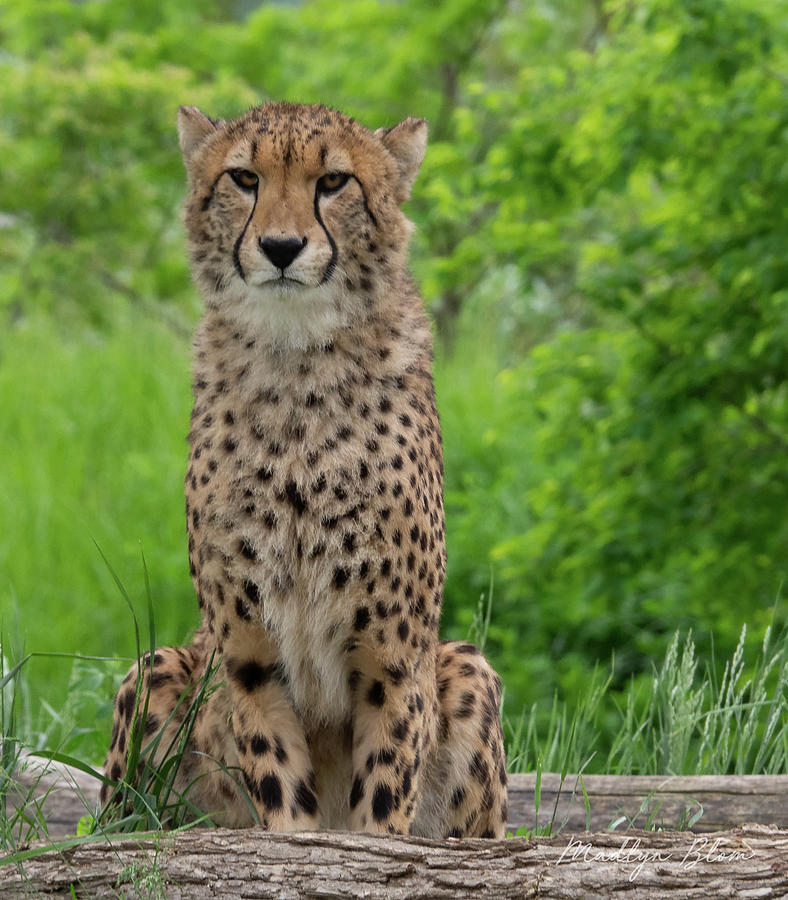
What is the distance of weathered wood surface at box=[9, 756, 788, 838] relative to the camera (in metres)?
3.99

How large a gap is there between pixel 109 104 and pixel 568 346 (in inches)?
251

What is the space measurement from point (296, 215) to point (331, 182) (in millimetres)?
187

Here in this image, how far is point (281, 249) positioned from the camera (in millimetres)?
3104

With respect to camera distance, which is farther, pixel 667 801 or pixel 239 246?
pixel 667 801

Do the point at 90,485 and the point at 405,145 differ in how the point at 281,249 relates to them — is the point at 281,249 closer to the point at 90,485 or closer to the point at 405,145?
the point at 405,145

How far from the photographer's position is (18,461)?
421 inches

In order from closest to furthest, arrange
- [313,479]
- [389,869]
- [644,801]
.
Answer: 1. [389,869]
2. [313,479]
3. [644,801]

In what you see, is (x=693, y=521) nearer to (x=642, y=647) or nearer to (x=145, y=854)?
(x=642, y=647)

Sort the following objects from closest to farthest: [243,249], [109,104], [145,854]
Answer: [145,854] → [243,249] → [109,104]

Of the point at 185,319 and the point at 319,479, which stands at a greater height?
the point at 185,319

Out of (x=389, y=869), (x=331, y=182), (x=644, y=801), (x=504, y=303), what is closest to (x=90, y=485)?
(x=504, y=303)

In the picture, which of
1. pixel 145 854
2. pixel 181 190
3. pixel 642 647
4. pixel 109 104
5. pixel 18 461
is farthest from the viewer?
pixel 181 190

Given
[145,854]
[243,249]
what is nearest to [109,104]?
[243,249]

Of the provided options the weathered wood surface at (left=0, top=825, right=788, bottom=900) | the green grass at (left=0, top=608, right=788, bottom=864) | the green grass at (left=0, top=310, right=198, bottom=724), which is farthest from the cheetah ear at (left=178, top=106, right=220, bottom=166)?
the green grass at (left=0, top=310, right=198, bottom=724)
